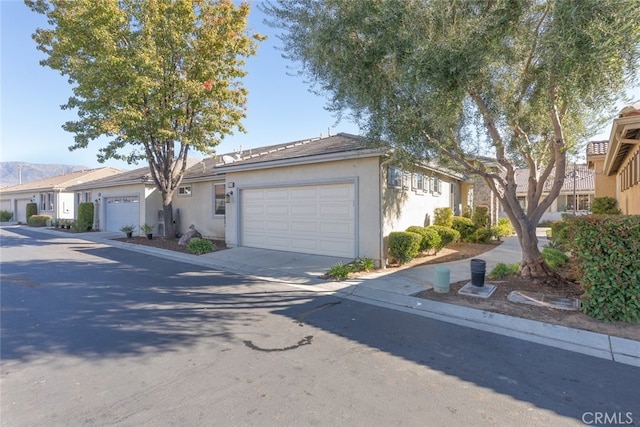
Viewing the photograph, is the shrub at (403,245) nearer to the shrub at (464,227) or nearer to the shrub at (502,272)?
the shrub at (502,272)

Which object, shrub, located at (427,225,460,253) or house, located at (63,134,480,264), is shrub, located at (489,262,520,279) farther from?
shrub, located at (427,225,460,253)

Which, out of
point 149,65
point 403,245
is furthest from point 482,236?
point 149,65

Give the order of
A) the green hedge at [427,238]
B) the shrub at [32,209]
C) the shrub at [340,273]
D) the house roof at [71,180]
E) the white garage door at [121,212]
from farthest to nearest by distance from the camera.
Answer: the shrub at [32,209]
the house roof at [71,180]
the white garage door at [121,212]
the green hedge at [427,238]
the shrub at [340,273]

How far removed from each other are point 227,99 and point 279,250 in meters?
7.92

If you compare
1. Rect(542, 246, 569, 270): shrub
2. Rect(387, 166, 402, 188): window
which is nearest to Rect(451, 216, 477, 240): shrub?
Rect(387, 166, 402, 188): window

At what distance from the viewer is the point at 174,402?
3.30 metres

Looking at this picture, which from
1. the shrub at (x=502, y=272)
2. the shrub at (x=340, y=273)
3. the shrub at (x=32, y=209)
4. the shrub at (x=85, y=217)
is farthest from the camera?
the shrub at (x=32, y=209)

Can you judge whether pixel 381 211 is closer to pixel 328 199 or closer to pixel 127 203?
pixel 328 199

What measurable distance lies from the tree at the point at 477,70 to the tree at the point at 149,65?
7898 millimetres

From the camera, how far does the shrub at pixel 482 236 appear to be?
1526cm

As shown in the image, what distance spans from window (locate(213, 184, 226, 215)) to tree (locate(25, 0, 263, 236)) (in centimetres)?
191

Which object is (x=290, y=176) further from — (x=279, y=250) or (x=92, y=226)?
(x=92, y=226)

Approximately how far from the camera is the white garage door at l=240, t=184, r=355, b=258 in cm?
1073

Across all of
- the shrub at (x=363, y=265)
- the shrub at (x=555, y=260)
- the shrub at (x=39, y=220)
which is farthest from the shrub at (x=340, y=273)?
the shrub at (x=39, y=220)
